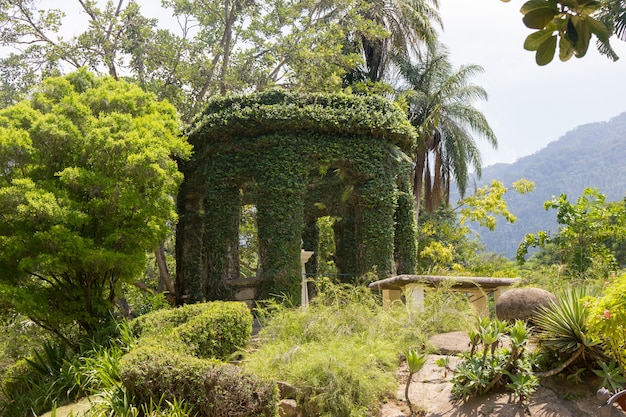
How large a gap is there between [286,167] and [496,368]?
27.3ft

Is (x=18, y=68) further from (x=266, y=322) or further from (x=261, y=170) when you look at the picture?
(x=266, y=322)

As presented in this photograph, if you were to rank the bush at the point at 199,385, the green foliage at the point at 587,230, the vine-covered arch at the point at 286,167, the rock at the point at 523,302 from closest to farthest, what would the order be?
the bush at the point at 199,385
the rock at the point at 523,302
the vine-covered arch at the point at 286,167
the green foliage at the point at 587,230

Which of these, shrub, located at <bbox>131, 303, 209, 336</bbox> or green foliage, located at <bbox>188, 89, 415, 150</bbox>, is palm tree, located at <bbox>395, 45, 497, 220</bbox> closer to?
green foliage, located at <bbox>188, 89, 415, 150</bbox>

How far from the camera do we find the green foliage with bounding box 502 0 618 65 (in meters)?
2.57

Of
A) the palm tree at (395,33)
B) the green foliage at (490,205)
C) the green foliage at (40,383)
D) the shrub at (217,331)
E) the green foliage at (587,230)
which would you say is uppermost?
the palm tree at (395,33)

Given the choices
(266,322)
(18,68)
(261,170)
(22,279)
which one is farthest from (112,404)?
(18,68)

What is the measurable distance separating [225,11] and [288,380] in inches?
544

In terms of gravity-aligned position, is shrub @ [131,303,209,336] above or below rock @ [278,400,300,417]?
above

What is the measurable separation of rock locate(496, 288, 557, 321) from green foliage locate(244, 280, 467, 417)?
119cm

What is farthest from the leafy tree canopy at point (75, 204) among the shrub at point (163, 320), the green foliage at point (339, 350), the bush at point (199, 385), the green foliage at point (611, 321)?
the green foliage at point (611, 321)

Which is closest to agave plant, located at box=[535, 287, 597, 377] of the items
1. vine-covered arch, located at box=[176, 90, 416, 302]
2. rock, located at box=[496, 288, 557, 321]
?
rock, located at box=[496, 288, 557, 321]

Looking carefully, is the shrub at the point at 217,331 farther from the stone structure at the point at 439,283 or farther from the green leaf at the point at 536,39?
the green leaf at the point at 536,39

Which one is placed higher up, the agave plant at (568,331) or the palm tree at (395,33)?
the palm tree at (395,33)

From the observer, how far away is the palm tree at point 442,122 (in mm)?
23844
